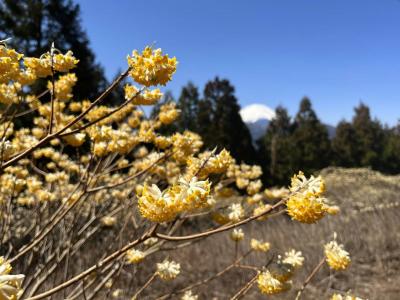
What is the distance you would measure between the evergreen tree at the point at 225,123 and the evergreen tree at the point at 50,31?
306 inches

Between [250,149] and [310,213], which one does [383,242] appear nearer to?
[310,213]

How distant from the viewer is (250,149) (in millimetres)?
22781

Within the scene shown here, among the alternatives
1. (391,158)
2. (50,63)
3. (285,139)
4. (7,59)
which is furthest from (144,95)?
(391,158)

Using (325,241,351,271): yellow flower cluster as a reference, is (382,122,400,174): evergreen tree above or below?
above

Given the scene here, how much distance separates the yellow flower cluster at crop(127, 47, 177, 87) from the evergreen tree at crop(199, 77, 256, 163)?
58.6 feet

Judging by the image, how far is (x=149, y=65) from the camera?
1.31 m

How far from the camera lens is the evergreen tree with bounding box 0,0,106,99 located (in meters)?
15.5

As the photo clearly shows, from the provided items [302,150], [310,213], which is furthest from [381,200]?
[302,150]

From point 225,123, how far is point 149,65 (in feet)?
74.0

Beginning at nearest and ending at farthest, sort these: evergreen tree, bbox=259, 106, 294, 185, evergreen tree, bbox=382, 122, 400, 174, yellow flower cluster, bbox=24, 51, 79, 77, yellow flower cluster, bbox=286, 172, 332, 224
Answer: yellow flower cluster, bbox=286, 172, 332, 224
yellow flower cluster, bbox=24, 51, 79, 77
evergreen tree, bbox=259, 106, 294, 185
evergreen tree, bbox=382, 122, 400, 174

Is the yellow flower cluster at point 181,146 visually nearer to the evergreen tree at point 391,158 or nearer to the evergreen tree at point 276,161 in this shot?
the evergreen tree at point 276,161

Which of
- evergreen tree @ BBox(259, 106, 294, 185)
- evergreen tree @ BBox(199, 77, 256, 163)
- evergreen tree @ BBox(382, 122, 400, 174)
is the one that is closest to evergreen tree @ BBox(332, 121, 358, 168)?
evergreen tree @ BBox(382, 122, 400, 174)

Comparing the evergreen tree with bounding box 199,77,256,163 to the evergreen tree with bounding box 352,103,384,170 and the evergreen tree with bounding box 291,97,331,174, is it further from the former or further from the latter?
the evergreen tree with bounding box 352,103,384,170

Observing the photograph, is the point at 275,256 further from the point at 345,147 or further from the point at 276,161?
the point at 345,147
